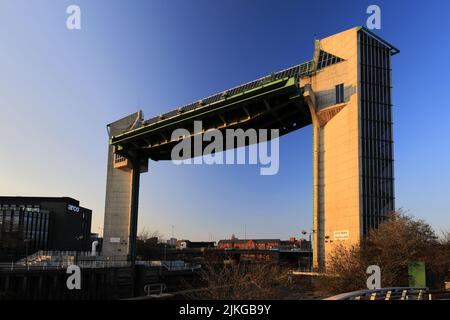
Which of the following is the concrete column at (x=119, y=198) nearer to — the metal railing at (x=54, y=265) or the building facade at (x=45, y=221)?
the metal railing at (x=54, y=265)

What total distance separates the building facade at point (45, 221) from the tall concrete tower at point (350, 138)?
8393cm

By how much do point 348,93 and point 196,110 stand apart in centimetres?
2005

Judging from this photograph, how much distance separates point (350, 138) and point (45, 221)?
345ft

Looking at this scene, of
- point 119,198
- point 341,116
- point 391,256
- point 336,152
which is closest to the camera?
point 391,256

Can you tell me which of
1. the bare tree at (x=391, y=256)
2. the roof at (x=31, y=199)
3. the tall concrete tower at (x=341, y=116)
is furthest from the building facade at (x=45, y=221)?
the bare tree at (x=391, y=256)

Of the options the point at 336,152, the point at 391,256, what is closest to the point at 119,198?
the point at 336,152

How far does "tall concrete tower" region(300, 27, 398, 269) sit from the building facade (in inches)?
3304

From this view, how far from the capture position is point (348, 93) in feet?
143

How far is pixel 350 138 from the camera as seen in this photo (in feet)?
140

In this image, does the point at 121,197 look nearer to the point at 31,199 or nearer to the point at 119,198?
the point at 119,198

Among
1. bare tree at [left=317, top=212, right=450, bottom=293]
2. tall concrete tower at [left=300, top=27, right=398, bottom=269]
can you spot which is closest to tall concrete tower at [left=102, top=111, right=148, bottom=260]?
tall concrete tower at [left=300, top=27, right=398, bottom=269]
